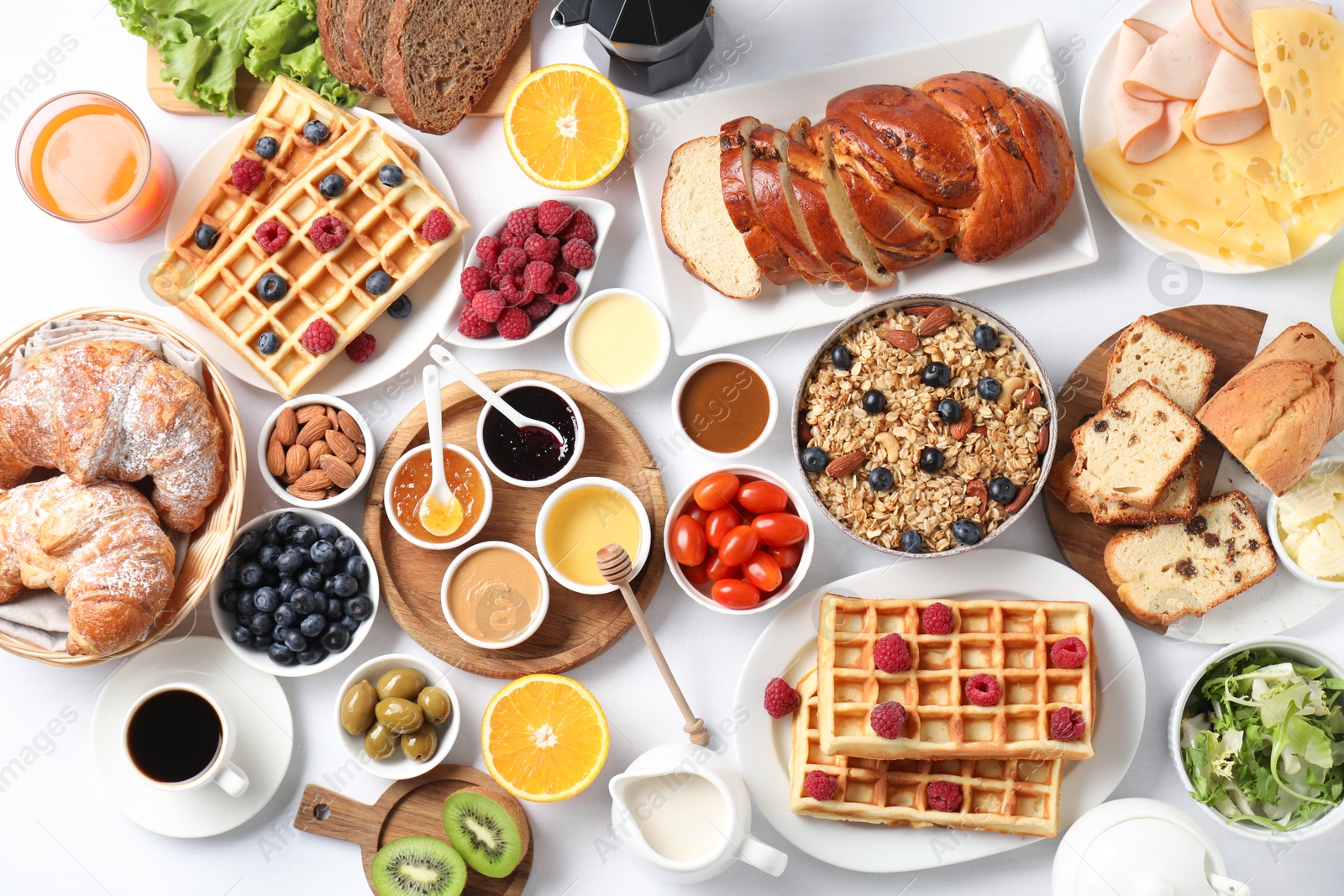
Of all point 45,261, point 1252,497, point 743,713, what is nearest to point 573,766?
point 743,713

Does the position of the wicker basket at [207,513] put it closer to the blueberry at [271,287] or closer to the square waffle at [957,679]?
the blueberry at [271,287]

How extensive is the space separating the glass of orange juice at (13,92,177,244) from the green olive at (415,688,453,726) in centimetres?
164

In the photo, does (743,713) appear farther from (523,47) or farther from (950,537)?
(523,47)

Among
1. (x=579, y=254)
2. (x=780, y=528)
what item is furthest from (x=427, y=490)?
(x=780, y=528)

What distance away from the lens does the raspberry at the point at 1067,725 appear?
2.38m

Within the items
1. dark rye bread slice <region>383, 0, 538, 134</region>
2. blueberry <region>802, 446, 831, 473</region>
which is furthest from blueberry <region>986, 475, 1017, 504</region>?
dark rye bread slice <region>383, 0, 538, 134</region>

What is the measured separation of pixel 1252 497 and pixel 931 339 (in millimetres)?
1051

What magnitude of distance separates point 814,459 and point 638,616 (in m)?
0.65

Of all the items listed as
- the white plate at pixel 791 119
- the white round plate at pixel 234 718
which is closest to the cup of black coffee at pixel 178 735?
Answer: the white round plate at pixel 234 718

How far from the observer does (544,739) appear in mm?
2594

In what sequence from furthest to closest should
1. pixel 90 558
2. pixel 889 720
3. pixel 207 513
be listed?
pixel 207 513 → pixel 90 558 → pixel 889 720

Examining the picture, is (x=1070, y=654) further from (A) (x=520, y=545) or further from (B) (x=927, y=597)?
(A) (x=520, y=545)

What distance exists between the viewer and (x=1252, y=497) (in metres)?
2.70

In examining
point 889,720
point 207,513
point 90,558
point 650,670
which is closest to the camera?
point 889,720
